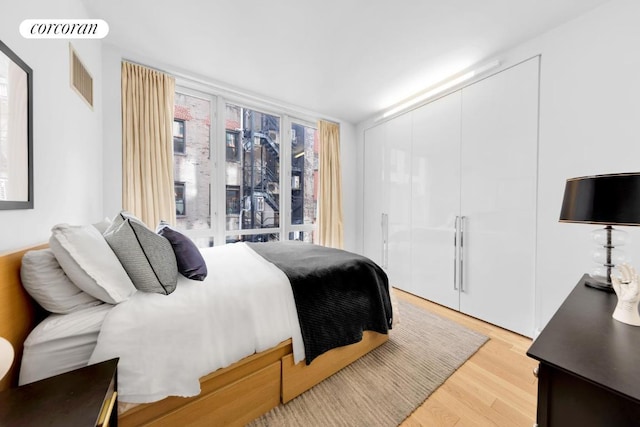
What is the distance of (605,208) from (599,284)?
50 centimetres

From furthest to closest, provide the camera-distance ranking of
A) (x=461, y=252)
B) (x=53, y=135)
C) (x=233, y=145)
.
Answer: (x=233, y=145) < (x=461, y=252) < (x=53, y=135)

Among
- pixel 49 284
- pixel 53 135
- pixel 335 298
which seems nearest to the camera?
pixel 49 284

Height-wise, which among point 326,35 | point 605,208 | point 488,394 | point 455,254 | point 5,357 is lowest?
point 488,394

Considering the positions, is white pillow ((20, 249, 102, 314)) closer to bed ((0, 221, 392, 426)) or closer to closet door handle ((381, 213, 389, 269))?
bed ((0, 221, 392, 426))

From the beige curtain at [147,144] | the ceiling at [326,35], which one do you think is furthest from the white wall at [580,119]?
the beige curtain at [147,144]

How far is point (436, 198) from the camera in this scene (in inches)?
110

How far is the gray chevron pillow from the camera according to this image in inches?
47.6

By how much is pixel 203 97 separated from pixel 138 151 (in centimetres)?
105

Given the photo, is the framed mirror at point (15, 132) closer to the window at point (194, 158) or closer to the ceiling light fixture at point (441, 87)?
the window at point (194, 158)

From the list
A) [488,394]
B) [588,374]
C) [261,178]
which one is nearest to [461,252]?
[488,394]

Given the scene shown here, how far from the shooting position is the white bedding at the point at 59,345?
0.87 m

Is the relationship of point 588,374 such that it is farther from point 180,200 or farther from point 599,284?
point 180,200

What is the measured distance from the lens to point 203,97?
2.89m

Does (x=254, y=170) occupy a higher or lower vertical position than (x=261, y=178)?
higher
